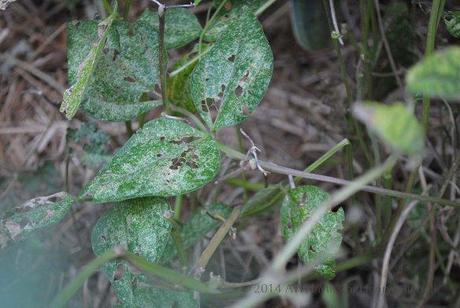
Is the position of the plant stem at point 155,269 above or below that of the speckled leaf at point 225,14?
below

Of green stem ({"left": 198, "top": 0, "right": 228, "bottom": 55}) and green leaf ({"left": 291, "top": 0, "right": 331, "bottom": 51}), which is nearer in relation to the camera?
green stem ({"left": 198, "top": 0, "right": 228, "bottom": 55})

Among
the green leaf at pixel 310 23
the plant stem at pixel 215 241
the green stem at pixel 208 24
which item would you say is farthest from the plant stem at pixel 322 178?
the green leaf at pixel 310 23

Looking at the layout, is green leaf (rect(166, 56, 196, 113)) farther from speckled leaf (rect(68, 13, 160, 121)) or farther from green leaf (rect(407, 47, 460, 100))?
green leaf (rect(407, 47, 460, 100))

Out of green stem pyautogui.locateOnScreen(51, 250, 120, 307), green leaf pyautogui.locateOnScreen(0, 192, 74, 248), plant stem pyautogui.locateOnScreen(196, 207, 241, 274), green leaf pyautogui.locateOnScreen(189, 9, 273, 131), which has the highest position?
green leaf pyautogui.locateOnScreen(189, 9, 273, 131)

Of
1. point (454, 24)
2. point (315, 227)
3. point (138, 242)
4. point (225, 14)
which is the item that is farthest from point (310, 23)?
point (138, 242)

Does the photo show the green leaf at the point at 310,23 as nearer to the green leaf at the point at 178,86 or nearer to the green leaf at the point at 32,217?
the green leaf at the point at 178,86

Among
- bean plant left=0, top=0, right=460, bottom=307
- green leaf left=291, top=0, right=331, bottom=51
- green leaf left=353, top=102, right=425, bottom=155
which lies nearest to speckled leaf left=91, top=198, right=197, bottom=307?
bean plant left=0, top=0, right=460, bottom=307

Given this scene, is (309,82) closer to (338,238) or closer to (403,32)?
(403,32)
